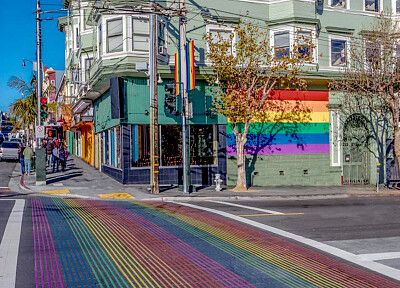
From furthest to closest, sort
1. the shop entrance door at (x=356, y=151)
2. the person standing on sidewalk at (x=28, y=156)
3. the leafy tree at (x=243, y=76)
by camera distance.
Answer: the shop entrance door at (x=356, y=151)
the person standing on sidewalk at (x=28, y=156)
the leafy tree at (x=243, y=76)

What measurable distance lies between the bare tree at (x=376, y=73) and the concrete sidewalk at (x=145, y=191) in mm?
3944

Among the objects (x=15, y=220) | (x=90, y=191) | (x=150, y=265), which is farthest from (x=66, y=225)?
(x=90, y=191)

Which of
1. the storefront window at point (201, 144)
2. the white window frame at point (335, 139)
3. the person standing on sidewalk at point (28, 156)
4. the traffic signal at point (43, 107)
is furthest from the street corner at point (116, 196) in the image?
the white window frame at point (335, 139)

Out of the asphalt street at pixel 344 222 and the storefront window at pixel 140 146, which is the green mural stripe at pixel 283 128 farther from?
the asphalt street at pixel 344 222

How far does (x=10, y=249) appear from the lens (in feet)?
25.8

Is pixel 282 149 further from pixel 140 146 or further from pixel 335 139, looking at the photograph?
pixel 140 146

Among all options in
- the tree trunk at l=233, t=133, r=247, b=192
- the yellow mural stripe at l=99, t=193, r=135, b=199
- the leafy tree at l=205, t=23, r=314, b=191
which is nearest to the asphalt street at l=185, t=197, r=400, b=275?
the yellow mural stripe at l=99, t=193, r=135, b=199

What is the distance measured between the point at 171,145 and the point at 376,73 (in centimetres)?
1054

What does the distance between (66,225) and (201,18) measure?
1461 centimetres

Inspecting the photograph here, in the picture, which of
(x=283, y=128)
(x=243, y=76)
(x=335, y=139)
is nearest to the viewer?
(x=243, y=76)

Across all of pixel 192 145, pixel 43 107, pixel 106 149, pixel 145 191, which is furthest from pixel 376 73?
pixel 43 107

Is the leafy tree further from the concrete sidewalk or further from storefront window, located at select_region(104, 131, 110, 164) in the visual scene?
storefront window, located at select_region(104, 131, 110, 164)

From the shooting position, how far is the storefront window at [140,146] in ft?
67.9

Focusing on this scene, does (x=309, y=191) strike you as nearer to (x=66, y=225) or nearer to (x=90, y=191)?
(x=90, y=191)
